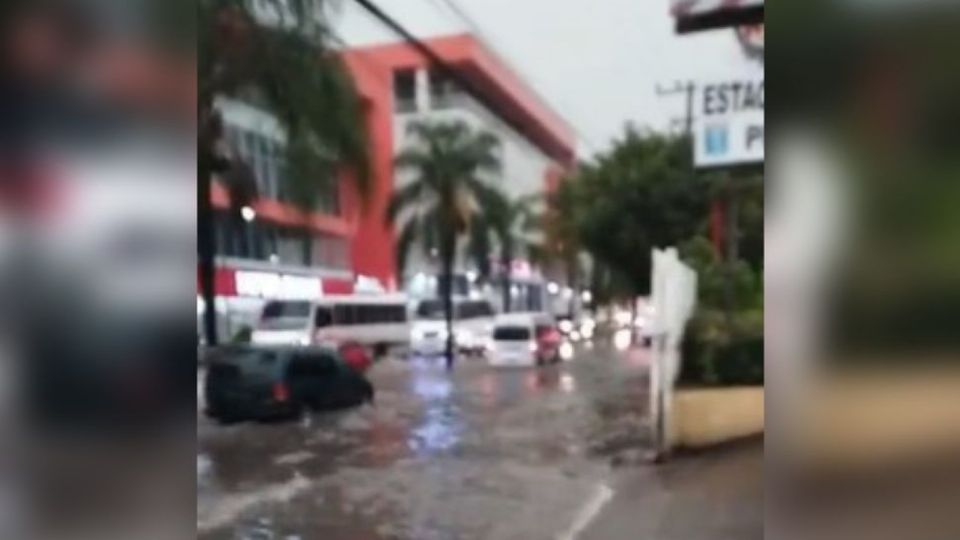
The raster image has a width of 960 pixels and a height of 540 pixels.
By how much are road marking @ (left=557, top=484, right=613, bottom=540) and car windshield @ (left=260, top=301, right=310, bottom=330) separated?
72 centimetres

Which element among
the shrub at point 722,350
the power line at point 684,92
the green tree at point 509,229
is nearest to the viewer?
the shrub at point 722,350

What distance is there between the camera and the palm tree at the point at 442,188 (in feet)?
8.02

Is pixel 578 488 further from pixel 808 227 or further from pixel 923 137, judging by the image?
pixel 923 137

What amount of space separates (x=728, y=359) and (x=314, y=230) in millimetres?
977

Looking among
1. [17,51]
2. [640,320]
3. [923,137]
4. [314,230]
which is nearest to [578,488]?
[640,320]

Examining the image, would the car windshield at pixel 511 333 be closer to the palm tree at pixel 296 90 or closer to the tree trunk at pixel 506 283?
the tree trunk at pixel 506 283

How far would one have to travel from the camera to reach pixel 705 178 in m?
2.18

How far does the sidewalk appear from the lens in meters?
1.97

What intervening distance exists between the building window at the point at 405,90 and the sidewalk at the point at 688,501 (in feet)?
3.06

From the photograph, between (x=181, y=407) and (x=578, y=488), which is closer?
(x=181, y=407)

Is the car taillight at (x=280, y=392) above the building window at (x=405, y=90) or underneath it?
underneath

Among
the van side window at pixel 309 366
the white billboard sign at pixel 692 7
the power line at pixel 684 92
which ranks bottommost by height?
the van side window at pixel 309 366

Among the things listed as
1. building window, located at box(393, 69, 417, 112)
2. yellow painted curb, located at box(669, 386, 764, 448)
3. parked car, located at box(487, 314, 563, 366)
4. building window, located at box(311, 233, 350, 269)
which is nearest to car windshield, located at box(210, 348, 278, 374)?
building window, located at box(311, 233, 350, 269)

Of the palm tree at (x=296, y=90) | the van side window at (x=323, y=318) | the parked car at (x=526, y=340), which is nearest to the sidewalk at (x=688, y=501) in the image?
the parked car at (x=526, y=340)
